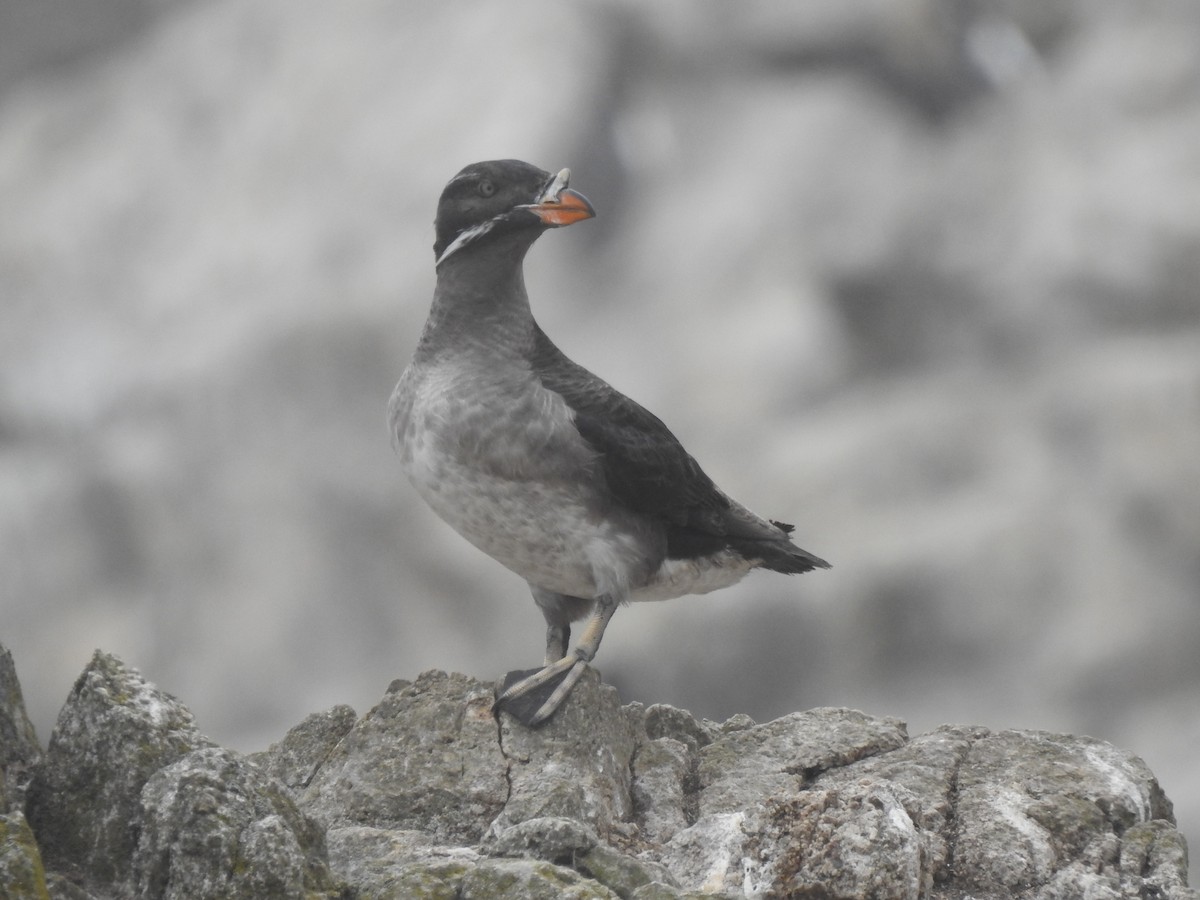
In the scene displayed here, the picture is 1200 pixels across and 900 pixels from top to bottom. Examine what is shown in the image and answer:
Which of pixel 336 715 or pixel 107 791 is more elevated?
pixel 336 715

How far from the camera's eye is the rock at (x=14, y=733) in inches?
237

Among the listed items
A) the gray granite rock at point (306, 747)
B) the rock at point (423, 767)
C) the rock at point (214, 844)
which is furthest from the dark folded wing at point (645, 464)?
the rock at point (214, 844)

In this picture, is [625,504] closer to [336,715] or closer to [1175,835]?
[336,715]

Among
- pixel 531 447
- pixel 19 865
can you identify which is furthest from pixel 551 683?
pixel 19 865

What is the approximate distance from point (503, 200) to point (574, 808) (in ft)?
11.8

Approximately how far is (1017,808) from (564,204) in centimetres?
416

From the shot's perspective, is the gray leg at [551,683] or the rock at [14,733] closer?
the rock at [14,733]

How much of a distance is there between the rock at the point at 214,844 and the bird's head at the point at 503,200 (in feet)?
12.3

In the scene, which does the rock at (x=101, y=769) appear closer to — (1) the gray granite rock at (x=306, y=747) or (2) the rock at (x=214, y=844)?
(2) the rock at (x=214, y=844)

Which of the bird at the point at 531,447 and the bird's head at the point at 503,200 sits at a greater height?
the bird's head at the point at 503,200

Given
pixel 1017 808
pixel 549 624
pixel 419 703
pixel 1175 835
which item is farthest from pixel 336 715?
pixel 1175 835

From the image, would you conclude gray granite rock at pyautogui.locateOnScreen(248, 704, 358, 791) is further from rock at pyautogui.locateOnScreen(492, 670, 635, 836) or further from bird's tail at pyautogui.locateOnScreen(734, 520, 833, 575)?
bird's tail at pyautogui.locateOnScreen(734, 520, 833, 575)

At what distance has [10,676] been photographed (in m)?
6.31

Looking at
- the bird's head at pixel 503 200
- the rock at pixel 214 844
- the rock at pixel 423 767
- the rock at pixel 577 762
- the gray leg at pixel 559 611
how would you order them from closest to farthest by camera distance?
the rock at pixel 214 844 < the rock at pixel 577 762 < the rock at pixel 423 767 < the bird's head at pixel 503 200 < the gray leg at pixel 559 611
